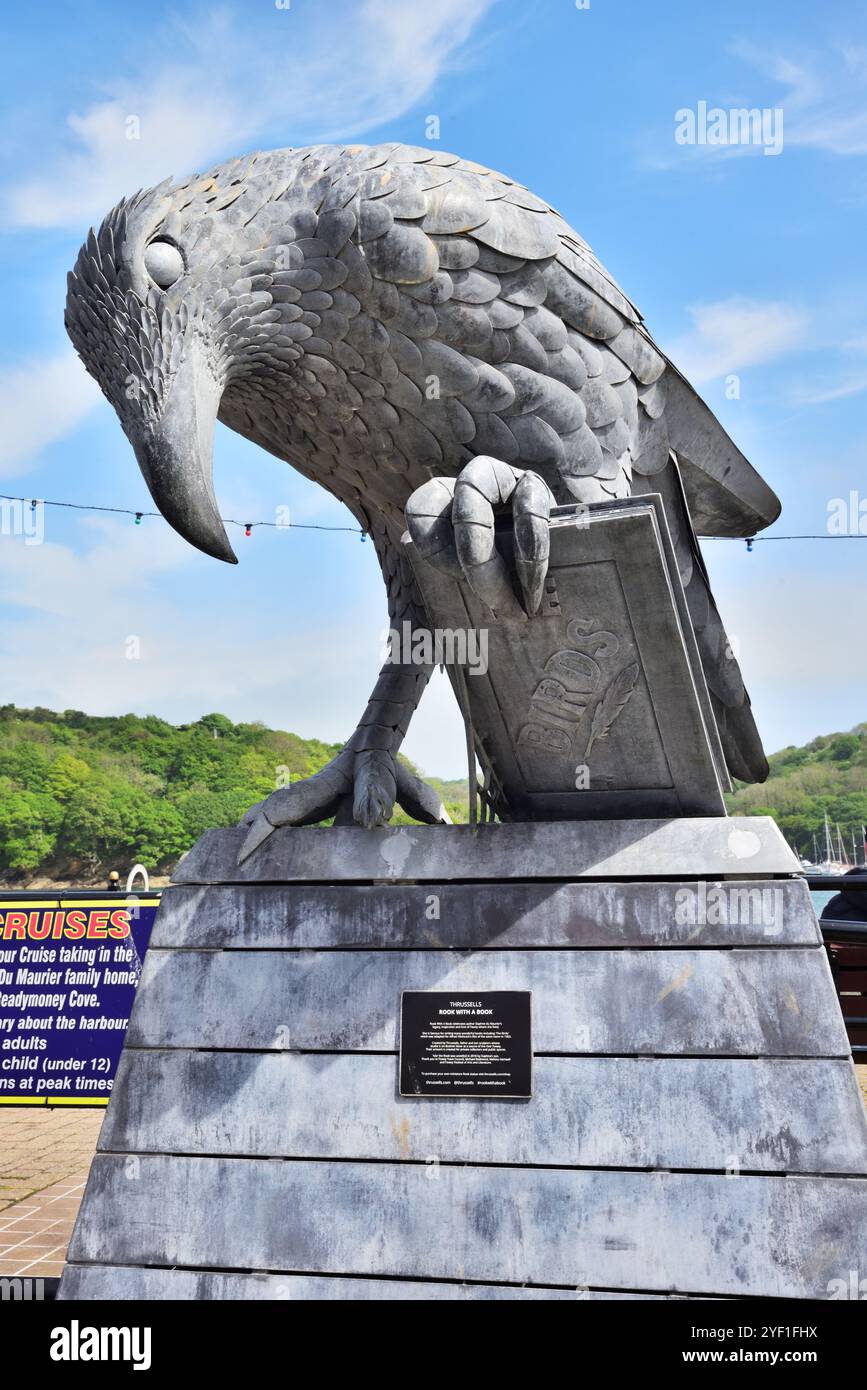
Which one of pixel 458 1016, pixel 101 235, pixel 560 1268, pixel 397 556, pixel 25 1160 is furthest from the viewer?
pixel 25 1160

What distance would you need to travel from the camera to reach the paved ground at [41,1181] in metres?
4.16

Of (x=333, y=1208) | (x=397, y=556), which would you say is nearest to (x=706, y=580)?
(x=397, y=556)

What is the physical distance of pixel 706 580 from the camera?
365 cm

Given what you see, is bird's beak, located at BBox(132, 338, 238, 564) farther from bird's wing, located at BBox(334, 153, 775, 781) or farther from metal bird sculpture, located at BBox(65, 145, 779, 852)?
bird's wing, located at BBox(334, 153, 775, 781)

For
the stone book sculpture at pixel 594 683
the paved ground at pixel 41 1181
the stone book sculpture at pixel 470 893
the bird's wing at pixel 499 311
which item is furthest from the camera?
the paved ground at pixel 41 1181

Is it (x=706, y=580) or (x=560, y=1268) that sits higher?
(x=706, y=580)

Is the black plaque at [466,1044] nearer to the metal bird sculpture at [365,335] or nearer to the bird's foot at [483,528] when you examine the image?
the metal bird sculpture at [365,335]

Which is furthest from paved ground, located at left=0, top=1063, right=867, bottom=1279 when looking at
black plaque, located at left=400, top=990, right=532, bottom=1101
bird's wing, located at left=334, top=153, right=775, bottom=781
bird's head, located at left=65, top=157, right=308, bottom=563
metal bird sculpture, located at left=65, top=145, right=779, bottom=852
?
bird's wing, located at left=334, top=153, right=775, bottom=781

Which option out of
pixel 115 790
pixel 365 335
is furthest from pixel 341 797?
pixel 115 790

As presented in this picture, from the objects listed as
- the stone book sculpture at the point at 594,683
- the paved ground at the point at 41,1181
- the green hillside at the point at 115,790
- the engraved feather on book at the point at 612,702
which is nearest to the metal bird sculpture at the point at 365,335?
the stone book sculpture at the point at 594,683

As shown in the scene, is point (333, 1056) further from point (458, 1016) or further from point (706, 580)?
point (706, 580)

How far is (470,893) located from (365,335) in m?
1.66

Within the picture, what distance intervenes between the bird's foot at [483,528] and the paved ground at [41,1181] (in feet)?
9.69

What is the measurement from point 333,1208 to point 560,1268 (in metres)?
0.60
